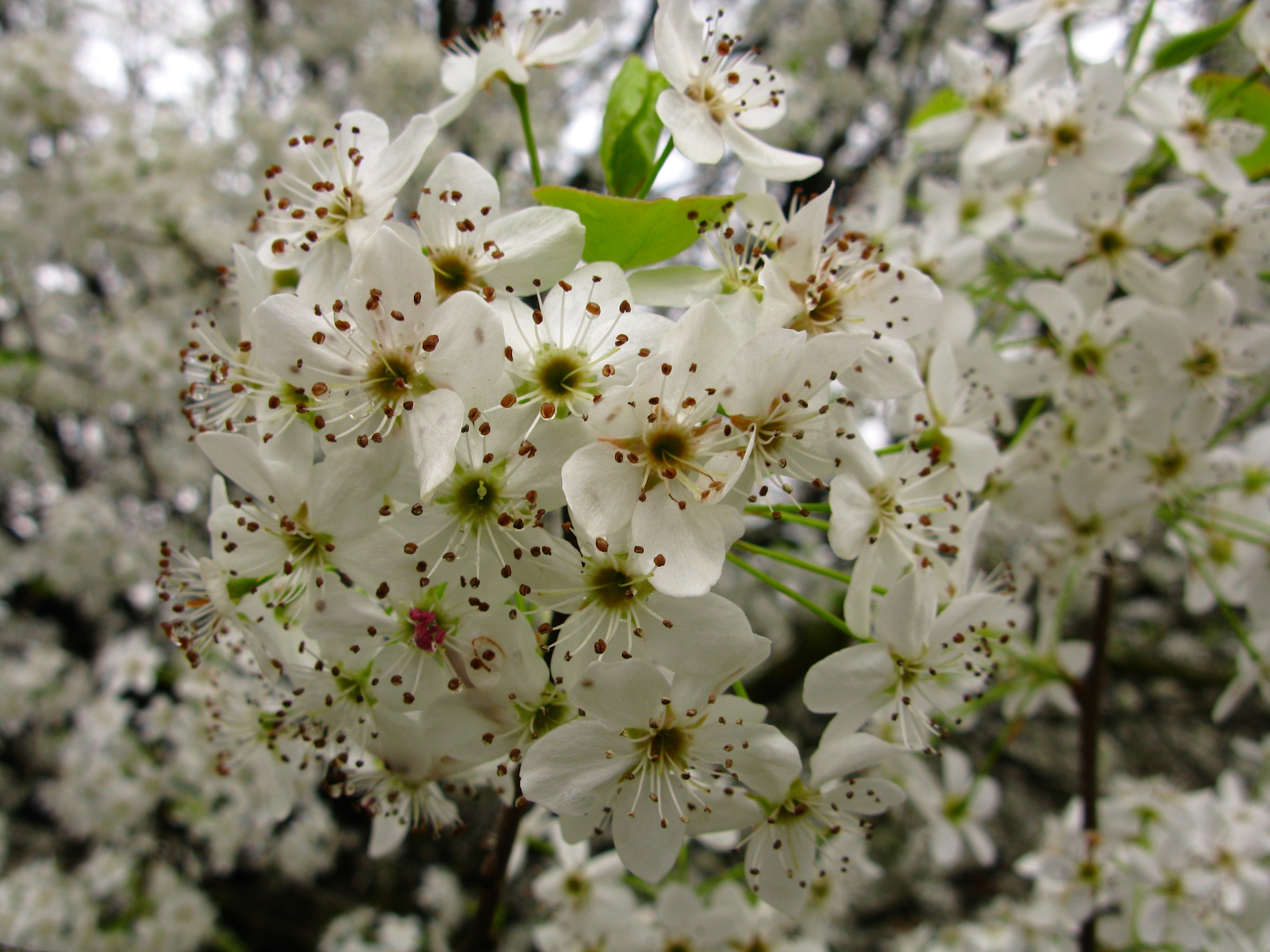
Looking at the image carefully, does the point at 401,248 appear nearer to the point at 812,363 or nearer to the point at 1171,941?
the point at 812,363

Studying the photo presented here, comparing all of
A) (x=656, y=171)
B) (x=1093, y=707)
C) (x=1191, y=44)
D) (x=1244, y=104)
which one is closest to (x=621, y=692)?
(x=656, y=171)

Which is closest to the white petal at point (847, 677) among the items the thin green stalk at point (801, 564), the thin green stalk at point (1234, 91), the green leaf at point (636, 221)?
the thin green stalk at point (801, 564)

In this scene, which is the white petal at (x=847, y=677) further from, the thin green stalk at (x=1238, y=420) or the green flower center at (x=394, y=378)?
the thin green stalk at (x=1238, y=420)

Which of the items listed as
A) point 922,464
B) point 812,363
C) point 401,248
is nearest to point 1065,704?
point 922,464

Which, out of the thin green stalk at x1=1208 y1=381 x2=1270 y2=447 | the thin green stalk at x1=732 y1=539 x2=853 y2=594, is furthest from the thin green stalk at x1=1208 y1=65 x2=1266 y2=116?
the thin green stalk at x1=732 y1=539 x2=853 y2=594

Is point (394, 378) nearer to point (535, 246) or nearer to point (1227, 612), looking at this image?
point (535, 246)

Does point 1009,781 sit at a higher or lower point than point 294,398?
lower
